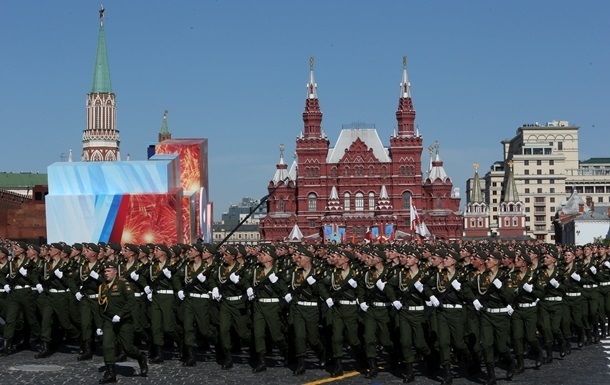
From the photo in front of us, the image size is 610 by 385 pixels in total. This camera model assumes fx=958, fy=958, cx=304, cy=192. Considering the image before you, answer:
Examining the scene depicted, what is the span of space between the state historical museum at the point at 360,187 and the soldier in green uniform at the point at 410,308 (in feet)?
279

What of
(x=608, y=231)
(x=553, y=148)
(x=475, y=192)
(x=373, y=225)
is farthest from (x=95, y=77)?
(x=553, y=148)

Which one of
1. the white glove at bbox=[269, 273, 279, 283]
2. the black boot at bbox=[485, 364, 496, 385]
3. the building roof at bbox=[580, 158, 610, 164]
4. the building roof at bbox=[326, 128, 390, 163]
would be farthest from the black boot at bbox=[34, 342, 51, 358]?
the building roof at bbox=[580, 158, 610, 164]

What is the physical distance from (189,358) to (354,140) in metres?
91.8

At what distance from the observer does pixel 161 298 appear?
53.0ft

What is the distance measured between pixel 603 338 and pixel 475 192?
381 ft

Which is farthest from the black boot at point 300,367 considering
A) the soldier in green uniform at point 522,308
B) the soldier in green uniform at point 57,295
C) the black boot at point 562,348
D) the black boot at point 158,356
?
the black boot at point 562,348

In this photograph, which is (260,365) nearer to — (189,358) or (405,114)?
(189,358)

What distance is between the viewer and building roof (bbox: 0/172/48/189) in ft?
486

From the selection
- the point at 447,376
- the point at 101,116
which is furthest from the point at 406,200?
the point at 447,376

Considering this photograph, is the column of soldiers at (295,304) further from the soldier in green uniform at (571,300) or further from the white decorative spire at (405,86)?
the white decorative spire at (405,86)

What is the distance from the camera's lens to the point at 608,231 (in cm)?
8731

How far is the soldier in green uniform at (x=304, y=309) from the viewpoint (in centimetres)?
1498

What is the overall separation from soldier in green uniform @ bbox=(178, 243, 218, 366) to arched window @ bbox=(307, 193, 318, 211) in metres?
86.5

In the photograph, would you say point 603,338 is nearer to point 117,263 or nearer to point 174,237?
point 117,263
